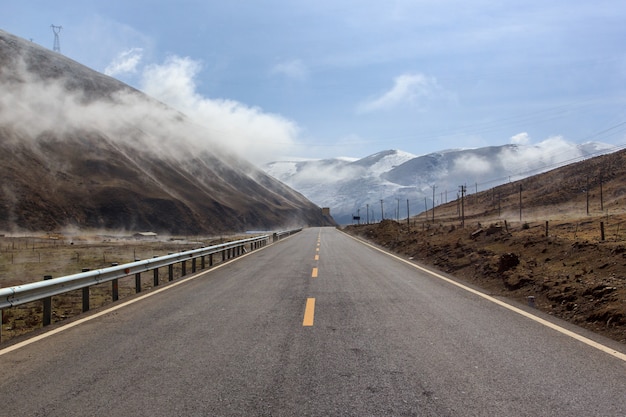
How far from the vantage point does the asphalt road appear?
4219 mm

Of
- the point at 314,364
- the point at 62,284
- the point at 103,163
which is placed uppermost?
the point at 103,163

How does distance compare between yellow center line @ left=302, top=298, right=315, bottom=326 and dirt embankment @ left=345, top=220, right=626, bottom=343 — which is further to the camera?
dirt embankment @ left=345, top=220, right=626, bottom=343

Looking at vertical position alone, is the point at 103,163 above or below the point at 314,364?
above

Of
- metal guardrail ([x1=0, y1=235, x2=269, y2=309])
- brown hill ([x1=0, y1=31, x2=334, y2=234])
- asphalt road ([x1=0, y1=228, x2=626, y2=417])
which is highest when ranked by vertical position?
brown hill ([x1=0, y1=31, x2=334, y2=234])

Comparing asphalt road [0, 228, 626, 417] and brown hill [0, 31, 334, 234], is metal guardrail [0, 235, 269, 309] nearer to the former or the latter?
asphalt road [0, 228, 626, 417]

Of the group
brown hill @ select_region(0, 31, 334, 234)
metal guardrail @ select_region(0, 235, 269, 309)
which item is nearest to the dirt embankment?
metal guardrail @ select_region(0, 235, 269, 309)

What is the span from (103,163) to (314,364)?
98.5 m

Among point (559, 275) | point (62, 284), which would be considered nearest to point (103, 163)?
point (62, 284)

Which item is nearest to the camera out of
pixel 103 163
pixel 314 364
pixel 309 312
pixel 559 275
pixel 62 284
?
pixel 314 364

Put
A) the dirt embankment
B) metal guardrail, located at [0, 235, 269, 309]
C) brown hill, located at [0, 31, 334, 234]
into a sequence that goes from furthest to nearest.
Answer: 1. brown hill, located at [0, 31, 334, 234]
2. the dirt embankment
3. metal guardrail, located at [0, 235, 269, 309]

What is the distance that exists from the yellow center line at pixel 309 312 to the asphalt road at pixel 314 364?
0.02 meters

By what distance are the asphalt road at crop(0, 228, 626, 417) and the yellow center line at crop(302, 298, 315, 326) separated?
0.02 meters

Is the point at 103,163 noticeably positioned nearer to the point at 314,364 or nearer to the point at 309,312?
the point at 309,312

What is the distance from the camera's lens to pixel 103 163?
93938 millimetres
